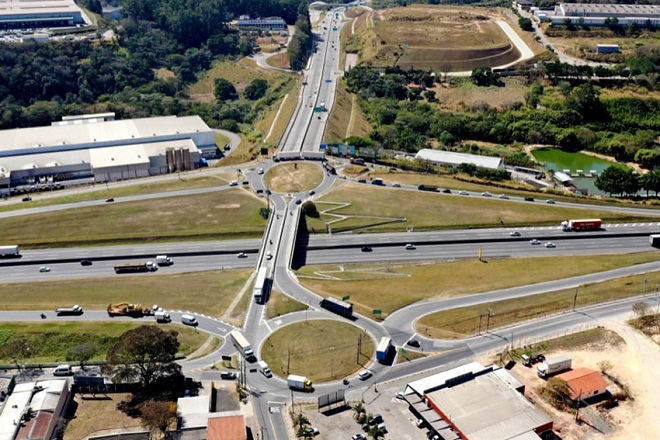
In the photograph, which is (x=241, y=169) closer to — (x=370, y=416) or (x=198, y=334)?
(x=198, y=334)

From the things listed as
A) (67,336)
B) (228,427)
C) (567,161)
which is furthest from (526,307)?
(567,161)

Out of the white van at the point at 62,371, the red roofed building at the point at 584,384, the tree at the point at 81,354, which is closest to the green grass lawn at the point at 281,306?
the tree at the point at 81,354

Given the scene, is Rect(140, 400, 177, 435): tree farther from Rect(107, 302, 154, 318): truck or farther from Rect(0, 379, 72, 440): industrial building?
Rect(107, 302, 154, 318): truck

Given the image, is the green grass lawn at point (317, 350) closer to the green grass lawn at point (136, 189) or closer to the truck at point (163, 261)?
the truck at point (163, 261)

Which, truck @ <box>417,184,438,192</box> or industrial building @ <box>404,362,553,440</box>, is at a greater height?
truck @ <box>417,184,438,192</box>

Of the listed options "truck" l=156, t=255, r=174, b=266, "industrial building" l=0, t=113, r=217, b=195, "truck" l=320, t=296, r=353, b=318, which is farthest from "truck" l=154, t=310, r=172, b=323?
"industrial building" l=0, t=113, r=217, b=195

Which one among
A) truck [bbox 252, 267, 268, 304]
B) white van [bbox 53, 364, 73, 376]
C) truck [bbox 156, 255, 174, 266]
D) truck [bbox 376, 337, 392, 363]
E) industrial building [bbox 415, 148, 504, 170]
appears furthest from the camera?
industrial building [bbox 415, 148, 504, 170]

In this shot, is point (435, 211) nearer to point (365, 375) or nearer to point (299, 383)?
point (365, 375)
